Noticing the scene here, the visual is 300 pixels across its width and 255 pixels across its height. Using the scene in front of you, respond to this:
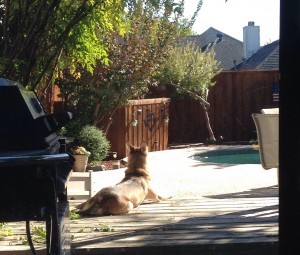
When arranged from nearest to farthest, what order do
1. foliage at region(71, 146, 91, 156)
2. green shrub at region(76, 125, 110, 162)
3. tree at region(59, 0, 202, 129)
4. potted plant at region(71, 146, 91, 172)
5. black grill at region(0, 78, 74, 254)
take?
black grill at region(0, 78, 74, 254) → potted plant at region(71, 146, 91, 172) → foliage at region(71, 146, 91, 156) → green shrub at region(76, 125, 110, 162) → tree at region(59, 0, 202, 129)

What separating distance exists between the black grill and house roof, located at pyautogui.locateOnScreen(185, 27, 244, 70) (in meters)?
36.0

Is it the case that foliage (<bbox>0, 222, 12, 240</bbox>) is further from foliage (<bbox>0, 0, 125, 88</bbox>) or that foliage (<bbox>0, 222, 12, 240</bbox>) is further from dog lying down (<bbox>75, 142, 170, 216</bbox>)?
foliage (<bbox>0, 0, 125, 88</bbox>)

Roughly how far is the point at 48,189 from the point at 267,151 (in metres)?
5.79

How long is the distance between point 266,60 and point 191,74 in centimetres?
937

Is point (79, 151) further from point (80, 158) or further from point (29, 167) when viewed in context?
point (29, 167)

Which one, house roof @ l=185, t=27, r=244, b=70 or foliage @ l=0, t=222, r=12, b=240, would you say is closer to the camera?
foliage @ l=0, t=222, r=12, b=240

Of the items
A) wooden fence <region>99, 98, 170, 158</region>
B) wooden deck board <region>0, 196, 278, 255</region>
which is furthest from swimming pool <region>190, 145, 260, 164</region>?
wooden deck board <region>0, 196, 278, 255</region>

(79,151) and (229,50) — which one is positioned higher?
(229,50)

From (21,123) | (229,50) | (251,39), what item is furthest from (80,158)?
(229,50)

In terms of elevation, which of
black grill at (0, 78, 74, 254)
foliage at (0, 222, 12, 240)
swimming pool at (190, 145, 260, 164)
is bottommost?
swimming pool at (190, 145, 260, 164)

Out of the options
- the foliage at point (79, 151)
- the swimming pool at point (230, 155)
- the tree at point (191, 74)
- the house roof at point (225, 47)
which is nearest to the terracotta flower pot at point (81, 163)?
the foliage at point (79, 151)

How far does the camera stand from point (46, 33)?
691 cm

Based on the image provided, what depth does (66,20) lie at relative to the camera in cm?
731

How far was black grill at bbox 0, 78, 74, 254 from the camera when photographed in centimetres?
318
